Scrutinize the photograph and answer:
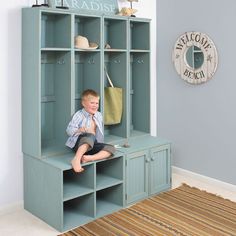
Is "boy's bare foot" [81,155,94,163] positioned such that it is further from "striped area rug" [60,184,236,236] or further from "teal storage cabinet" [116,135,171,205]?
"striped area rug" [60,184,236,236]

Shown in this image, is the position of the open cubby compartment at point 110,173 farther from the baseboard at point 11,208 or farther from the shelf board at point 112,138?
the baseboard at point 11,208

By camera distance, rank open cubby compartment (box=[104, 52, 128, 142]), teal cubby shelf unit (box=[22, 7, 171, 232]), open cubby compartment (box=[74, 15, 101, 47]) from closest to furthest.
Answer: teal cubby shelf unit (box=[22, 7, 171, 232])
open cubby compartment (box=[74, 15, 101, 47])
open cubby compartment (box=[104, 52, 128, 142])

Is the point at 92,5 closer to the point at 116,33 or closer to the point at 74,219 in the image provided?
the point at 116,33

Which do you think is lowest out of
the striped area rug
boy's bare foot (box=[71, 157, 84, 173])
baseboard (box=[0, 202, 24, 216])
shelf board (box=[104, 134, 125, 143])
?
the striped area rug

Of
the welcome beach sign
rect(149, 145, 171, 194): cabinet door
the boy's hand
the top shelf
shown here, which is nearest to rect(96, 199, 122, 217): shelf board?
rect(149, 145, 171, 194): cabinet door

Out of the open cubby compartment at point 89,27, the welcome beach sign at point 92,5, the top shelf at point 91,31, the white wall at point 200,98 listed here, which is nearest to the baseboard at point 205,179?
the white wall at point 200,98

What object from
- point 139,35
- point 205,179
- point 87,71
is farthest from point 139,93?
point 205,179

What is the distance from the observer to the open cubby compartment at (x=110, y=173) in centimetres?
308

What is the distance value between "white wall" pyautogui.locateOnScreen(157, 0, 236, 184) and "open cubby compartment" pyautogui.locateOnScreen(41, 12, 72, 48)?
1323 mm

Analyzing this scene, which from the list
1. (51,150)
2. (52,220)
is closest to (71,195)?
(52,220)

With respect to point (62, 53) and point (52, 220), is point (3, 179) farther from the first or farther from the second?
point (62, 53)

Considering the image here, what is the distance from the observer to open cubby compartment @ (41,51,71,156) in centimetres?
304

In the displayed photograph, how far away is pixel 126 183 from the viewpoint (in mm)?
3158

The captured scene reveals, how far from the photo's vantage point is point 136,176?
324cm
